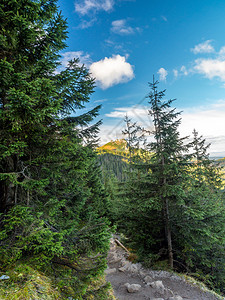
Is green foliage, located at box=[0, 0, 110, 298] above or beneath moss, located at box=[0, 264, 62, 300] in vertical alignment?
above

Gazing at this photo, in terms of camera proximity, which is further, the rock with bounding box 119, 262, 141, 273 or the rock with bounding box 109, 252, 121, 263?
the rock with bounding box 109, 252, 121, 263

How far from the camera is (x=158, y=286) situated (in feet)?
22.1

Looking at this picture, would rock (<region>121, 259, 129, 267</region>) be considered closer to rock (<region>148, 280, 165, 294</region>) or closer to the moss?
rock (<region>148, 280, 165, 294</region>)

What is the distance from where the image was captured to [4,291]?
2463mm

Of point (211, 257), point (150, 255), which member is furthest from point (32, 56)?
point (211, 257)

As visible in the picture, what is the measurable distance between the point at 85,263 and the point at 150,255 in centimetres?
596

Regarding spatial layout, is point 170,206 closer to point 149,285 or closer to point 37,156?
point 149,285

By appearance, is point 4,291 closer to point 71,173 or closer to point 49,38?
point 71,173

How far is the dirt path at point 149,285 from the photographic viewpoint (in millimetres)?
6367

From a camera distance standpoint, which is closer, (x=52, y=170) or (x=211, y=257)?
(x=52, y=170)

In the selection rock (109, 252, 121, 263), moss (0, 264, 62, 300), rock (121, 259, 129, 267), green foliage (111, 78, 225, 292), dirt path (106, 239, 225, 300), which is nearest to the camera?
moss (0, 264, 62, 300)

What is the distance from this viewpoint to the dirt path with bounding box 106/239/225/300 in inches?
251

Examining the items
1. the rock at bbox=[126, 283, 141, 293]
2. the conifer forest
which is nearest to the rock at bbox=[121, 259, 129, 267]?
the rock at bbox=[126, 283, 141, 293]

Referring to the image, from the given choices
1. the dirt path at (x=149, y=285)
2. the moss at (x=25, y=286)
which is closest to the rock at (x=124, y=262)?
the dirt path at (x=149, y=285)
